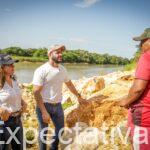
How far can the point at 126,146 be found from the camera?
647 cm

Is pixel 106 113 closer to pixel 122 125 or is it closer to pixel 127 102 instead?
pixel 122 125

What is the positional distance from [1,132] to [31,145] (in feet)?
6.72

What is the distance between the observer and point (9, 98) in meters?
5.48

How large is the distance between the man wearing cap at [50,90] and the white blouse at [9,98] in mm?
703

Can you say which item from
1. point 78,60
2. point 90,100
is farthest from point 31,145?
point 78,60

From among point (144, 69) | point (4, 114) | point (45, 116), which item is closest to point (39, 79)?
point (45, 116)

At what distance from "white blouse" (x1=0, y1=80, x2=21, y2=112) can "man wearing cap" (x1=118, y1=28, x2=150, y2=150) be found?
1954 mm

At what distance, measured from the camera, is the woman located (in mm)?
5426

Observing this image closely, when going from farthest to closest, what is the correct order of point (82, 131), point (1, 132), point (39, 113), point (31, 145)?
point (31, 145)
point (82, 131)
point (39, 113)
point (1, 132)

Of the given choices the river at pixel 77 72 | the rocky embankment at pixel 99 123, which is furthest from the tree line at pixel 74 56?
the rocky embankment at pixel 99 123

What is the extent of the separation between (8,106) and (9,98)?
12 cm

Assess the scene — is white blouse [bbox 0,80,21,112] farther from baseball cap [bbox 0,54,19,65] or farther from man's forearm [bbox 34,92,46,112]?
man's forearm [bbox 34,92,46,112]

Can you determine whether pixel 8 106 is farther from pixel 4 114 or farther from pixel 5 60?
pixel 5 60

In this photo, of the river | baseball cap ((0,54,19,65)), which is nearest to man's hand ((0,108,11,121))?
baseball cap ((0,54,19,65))
